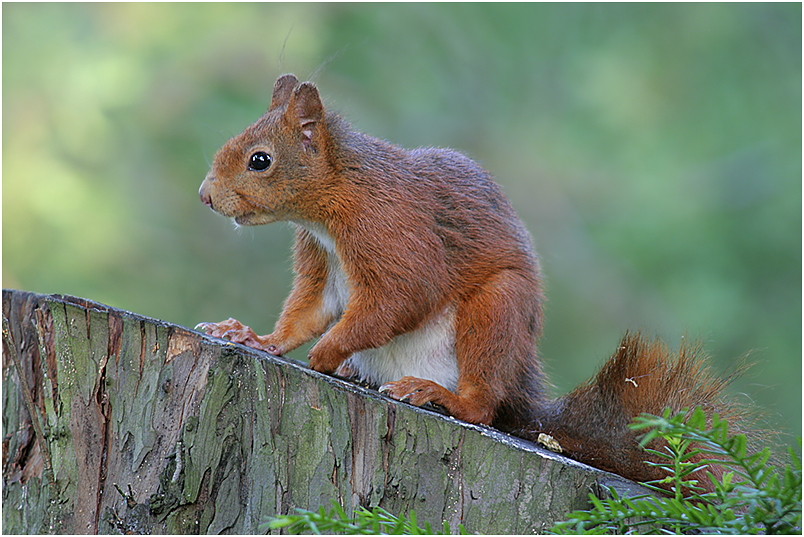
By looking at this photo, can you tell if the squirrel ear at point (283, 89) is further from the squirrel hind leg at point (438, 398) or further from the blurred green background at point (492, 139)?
the blurred green background at point (492, 139)

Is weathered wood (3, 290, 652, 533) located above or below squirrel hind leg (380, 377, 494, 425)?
below

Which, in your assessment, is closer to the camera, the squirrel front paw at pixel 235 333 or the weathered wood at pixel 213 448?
the weathered wood at pixel 213 448

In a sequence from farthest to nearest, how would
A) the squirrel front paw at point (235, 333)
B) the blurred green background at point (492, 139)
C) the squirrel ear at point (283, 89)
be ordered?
the blurred green background at point (492, 139) < the squirrel ear at point (283, 89) < the squirrel front paw at point (235, 333)

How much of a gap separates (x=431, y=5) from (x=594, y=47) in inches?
41.8

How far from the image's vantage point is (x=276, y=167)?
2275mm

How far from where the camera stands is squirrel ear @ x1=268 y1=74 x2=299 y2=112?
8.09ft

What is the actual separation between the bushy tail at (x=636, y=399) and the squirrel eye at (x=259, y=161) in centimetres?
93

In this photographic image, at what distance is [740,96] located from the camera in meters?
5.75

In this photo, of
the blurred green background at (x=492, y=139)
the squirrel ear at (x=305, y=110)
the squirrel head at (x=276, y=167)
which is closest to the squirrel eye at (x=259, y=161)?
the squirrel head at (x=276, y=167)

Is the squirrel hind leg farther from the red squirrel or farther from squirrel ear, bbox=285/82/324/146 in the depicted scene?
squirrel ear, bbox=285/82/324/146

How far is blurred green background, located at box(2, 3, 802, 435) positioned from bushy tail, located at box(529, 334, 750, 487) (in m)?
2.45

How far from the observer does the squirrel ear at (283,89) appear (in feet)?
8.09

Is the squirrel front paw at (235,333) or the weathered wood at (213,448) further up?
the squirrel front paw at (235,333)

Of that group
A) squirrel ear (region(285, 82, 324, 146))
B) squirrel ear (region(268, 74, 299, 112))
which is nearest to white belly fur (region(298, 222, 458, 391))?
squirrel ear (region(285, 82, 324, 146))
